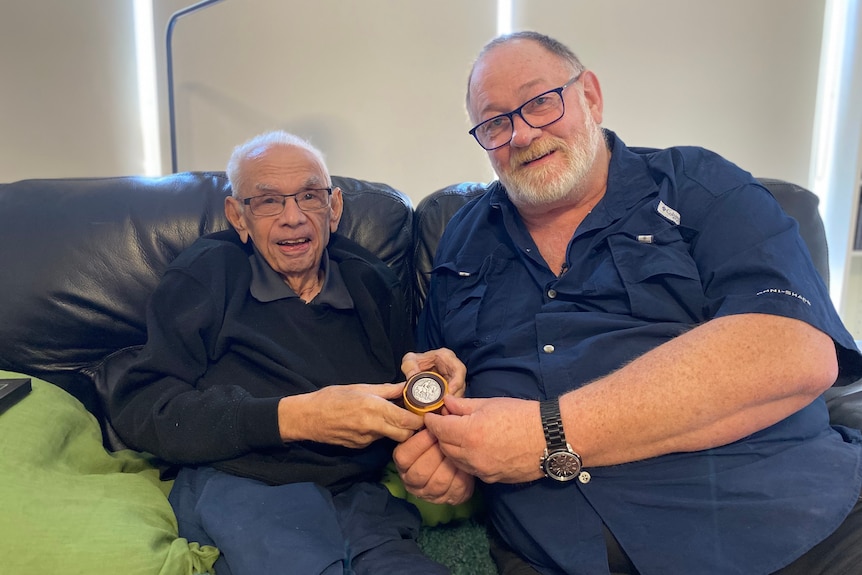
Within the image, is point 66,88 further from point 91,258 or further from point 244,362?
point 244,362

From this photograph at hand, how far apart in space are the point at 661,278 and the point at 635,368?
0.26m

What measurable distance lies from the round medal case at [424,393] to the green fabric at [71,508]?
46cm

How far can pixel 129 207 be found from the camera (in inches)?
58.7

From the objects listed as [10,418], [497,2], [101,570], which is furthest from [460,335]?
[497,2]

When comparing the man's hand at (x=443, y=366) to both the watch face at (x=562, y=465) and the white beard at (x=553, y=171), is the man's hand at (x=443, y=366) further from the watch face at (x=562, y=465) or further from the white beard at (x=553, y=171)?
the white beard at (x=553, y=171)

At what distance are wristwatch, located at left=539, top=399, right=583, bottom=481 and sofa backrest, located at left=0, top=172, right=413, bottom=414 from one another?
1064 mm

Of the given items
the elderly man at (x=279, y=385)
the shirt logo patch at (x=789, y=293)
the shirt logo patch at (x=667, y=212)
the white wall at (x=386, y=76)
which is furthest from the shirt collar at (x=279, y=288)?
the white wall at (x=386, y=76)

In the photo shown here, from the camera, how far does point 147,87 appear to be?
274cm

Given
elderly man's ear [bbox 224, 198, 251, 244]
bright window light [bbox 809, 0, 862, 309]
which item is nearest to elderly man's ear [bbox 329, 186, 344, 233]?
elderly man's ear [bbox 224, 198, 251, 244]

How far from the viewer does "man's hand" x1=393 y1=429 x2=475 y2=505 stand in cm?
108

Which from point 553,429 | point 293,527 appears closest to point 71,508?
point 293,527

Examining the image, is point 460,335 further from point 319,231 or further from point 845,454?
point 845,454

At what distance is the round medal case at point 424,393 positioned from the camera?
3.46 ft

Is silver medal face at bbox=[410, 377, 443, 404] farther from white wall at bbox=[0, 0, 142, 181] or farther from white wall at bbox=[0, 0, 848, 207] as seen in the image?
white wall at bbox=[0, 0, 142, 181]
